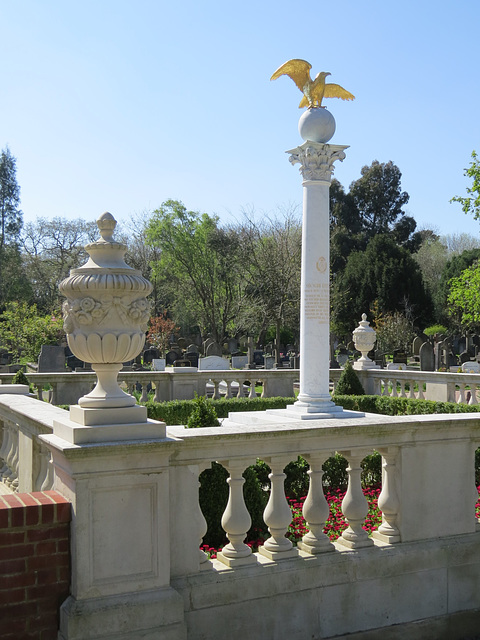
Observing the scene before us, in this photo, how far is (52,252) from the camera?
5616 centimetres

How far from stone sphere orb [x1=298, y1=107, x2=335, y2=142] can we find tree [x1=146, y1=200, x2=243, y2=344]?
3409 cm

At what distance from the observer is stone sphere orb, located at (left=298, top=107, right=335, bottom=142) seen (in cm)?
961

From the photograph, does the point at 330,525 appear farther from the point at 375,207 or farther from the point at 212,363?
the point at 375,207

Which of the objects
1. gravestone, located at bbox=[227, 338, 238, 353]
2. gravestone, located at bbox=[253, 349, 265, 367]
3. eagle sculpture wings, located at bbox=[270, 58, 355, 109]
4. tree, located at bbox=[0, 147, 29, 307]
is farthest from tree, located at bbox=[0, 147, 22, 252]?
eagle sculpture wings, located at bbox=[270, 58, 355, 109]

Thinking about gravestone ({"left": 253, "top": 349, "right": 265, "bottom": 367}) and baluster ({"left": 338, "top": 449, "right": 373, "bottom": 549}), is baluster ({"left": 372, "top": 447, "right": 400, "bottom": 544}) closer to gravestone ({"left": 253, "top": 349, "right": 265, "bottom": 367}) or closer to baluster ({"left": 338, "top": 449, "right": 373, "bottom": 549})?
baluster ({"left": 338, "top": 449, "right": 373, "bottom": 549})

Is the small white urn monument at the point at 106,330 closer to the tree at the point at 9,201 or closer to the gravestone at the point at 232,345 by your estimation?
the gravestone at the point at 232,345

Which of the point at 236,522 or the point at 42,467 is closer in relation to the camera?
the point at 236,522

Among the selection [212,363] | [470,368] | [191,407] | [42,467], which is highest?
[212,363]

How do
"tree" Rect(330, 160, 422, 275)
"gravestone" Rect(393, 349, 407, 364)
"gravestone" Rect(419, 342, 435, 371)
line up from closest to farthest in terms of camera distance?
"gravestone" Rect(419, 342, 435, 371), "gravestone" Rect(393, 349, 407, 364), "tree" Rect(330, 160, 422, 275)

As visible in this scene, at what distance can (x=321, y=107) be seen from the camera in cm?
976

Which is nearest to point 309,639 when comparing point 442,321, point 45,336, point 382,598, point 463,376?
point 382,598

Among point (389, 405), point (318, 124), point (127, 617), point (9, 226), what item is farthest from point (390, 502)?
point (9, 226)

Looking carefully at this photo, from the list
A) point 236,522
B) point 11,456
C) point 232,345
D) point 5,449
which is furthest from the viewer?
point 232,345

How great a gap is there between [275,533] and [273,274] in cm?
3639
